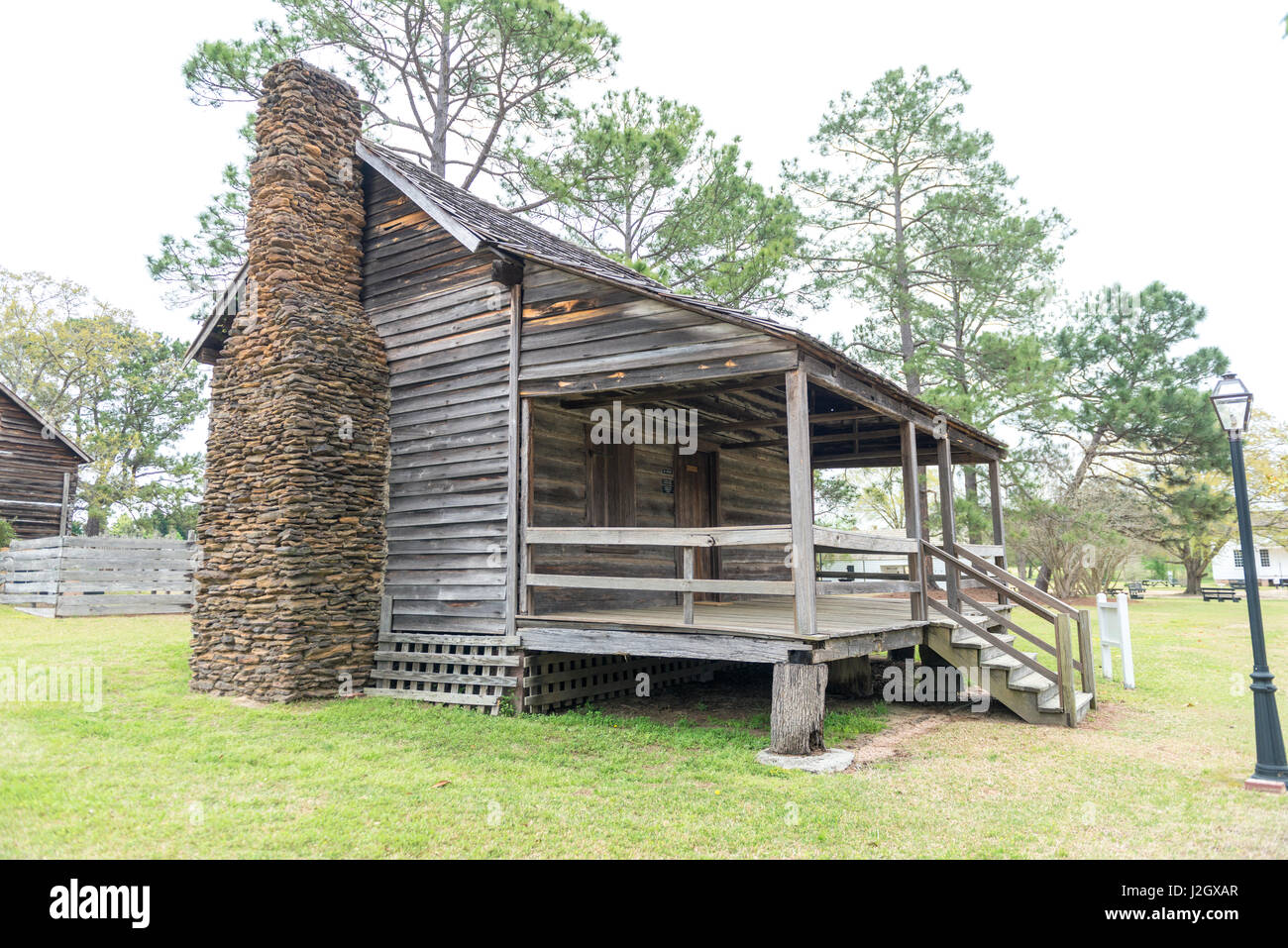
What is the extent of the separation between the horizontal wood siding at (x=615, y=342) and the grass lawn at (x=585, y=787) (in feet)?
11.7

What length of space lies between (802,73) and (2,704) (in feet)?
82.9

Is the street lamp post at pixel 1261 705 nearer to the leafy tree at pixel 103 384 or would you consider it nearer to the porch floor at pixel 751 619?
the porch floor at pixel 751 619

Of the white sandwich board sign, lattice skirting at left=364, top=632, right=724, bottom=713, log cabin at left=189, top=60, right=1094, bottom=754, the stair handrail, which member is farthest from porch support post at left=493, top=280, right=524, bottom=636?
the white sandwich board sign

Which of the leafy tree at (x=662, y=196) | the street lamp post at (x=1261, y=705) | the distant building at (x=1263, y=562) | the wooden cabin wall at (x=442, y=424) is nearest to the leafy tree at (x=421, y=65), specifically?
the leafy tree at (x=662, y=196)

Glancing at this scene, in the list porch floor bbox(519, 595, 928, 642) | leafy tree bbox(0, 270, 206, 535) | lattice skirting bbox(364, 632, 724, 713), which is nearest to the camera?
porch floor bbox(519, 595, 928, 642)

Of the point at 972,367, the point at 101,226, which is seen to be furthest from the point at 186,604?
the point at 101,226

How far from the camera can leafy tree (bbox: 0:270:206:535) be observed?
103 ft

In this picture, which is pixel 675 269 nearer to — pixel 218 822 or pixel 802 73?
pixel 802 73

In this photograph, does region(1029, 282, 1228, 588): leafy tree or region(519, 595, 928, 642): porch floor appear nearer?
region(519, 595, 928, 642): porch floor

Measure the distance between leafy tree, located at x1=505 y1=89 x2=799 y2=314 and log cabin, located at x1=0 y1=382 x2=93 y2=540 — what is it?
1608 cm

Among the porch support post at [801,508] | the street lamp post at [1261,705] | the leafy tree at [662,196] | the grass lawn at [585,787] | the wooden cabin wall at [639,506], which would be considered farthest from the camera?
the leafy tree at [662,196]

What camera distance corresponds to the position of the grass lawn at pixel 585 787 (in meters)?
4.61

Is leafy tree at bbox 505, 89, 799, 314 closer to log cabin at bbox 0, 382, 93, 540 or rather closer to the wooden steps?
the wooden steps

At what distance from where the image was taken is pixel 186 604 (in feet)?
59.4
